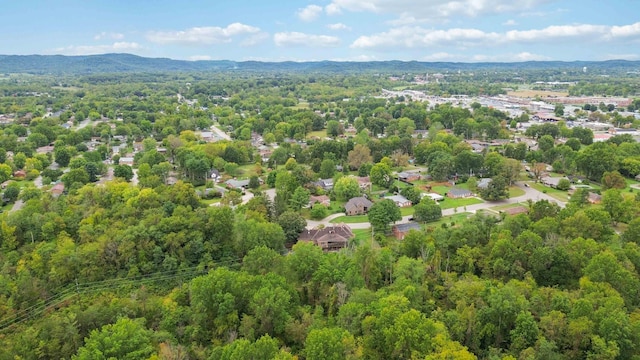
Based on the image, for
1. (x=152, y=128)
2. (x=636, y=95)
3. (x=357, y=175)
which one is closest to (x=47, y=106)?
(x=152, y=128)

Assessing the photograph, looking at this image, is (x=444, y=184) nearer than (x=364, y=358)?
No

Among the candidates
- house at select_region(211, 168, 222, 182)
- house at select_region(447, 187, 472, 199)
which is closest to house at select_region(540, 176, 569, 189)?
house at select_region(447, 187, 472, 199)

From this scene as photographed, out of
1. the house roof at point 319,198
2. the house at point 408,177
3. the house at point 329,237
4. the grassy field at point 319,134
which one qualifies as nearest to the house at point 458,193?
the house at point 408,177

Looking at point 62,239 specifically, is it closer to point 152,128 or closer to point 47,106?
point 152,128

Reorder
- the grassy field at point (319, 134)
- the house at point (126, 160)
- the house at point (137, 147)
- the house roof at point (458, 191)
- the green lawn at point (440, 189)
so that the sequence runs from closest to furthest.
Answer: the house roof at point (458, 191) < the green lawn at point (440, 189) < the house at point (126, 160) < the house at point (137, 147) < the grassy field at point (319, 134)

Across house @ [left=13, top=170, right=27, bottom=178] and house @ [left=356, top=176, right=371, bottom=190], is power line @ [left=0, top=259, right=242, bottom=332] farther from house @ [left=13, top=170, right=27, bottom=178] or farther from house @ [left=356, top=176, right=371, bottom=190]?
house @ [left=13, top=170, right=27, bottom=178]

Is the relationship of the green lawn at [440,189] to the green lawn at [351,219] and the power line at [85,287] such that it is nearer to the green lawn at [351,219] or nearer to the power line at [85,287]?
the green lawn at [351,219]

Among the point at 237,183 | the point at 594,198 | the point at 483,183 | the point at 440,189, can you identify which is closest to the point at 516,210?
the point at 483,183
